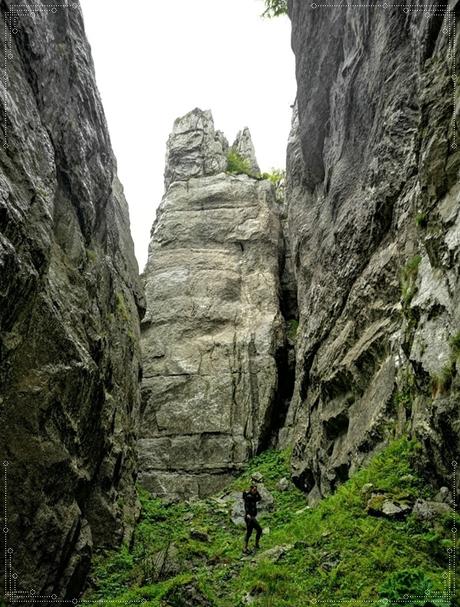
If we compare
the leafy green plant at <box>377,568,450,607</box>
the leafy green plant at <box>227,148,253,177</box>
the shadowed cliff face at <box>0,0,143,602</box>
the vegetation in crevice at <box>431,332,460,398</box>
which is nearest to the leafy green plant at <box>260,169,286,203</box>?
the leafy green plant at <box>227,148,253,177</box>

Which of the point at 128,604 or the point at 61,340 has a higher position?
the point at 61,340

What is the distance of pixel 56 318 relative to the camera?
39.3 feet

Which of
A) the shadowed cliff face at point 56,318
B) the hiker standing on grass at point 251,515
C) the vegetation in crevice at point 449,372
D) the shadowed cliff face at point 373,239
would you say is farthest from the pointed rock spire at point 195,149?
the vegetation in crevice at point 449,372

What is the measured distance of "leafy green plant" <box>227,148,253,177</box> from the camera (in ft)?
131

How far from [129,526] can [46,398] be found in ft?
24.5

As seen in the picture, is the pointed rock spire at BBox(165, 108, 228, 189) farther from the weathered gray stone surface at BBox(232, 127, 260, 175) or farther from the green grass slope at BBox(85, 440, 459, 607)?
the green grass slope at BBox(85, 440, 459, 607)

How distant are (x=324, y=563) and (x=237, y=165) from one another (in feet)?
118

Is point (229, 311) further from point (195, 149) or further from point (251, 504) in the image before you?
point (251, 504)

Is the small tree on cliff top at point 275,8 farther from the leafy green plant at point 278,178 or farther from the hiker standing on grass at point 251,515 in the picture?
the hiker standing on grass at point 251,515

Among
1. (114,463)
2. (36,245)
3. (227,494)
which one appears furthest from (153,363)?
(36,245)

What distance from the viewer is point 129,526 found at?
1680cm

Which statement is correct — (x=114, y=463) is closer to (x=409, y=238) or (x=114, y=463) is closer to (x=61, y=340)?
(x=61, y=340)

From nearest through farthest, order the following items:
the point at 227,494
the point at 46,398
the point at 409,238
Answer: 1. the point at 46,398
2. the point at 409,238
3. the point at 227,494

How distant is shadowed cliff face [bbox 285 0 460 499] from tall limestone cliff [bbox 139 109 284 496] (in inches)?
131
